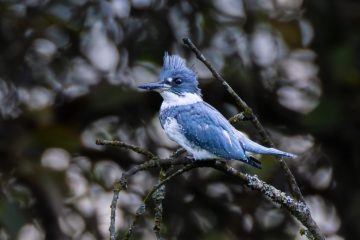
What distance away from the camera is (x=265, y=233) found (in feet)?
10.4

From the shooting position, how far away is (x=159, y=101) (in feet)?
10.4

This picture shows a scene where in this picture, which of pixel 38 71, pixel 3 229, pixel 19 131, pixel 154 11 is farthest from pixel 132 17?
pixel 3 229

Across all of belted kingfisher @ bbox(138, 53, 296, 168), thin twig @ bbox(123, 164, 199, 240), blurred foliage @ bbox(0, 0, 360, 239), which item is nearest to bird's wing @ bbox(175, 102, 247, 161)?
belted kingfisher @ bbox(138, 53, 296, 168)

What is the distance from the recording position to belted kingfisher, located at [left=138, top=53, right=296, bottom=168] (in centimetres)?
173

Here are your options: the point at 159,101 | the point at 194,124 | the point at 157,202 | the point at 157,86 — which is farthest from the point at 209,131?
the point at 159,101

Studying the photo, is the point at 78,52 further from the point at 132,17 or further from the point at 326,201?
the point at 326,201

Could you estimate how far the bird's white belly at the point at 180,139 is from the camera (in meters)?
1.75

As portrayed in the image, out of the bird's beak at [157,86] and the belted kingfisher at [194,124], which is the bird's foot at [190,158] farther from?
the bird's beak at [157,86]

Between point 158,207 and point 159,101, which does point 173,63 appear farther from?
point 159,101

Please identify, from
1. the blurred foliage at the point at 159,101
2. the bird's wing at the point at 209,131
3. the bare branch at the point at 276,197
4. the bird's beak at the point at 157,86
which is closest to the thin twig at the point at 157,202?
the bare branch at the point at 276,197

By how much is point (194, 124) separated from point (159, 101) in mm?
1347

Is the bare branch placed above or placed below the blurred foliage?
above

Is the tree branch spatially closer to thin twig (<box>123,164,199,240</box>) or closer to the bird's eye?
Result: thin twig (<box>123,164,199,240</box>)

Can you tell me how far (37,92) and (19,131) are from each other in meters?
0.22
